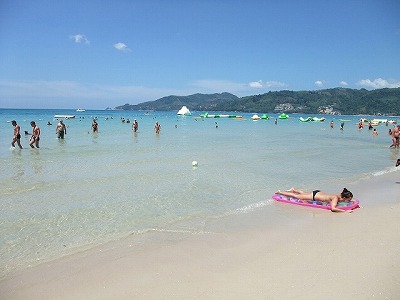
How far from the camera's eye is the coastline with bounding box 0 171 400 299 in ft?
14.1

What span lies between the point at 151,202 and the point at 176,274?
14.0 ft

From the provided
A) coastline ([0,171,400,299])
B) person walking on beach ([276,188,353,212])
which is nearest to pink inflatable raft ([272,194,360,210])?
person walking on beach ([276,188,353,212])

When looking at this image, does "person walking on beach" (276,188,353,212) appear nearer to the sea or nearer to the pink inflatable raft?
the pink inflatable raft

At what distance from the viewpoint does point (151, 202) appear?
353 inches

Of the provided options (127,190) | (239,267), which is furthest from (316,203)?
(127,190)

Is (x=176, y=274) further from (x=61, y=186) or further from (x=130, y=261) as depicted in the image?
(x=61, y=186)

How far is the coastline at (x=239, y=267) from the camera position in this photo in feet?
14.1

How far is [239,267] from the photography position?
16.4 ft

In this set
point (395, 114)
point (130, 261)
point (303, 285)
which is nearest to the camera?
point (303, 285)

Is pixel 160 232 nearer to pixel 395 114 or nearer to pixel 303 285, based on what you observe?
pixel 303 285

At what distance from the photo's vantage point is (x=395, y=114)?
15925 centimetres

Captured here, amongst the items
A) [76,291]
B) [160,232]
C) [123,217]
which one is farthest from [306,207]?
[76,291]

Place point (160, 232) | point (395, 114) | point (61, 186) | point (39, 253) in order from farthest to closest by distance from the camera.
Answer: point (395, 114)
point (61, 186)
point (160, 232)
point (39, 253)

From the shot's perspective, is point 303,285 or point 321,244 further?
point 321,244
